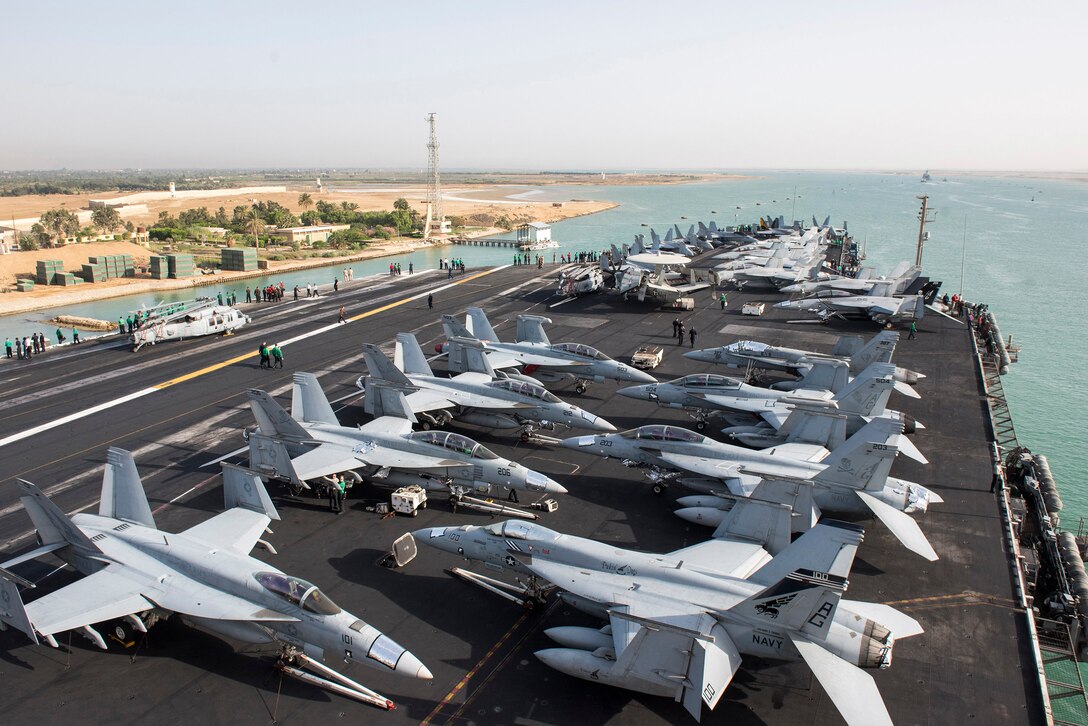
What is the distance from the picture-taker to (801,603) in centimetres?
1471

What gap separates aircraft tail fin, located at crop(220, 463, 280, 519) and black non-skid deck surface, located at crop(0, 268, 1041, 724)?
5.98ft

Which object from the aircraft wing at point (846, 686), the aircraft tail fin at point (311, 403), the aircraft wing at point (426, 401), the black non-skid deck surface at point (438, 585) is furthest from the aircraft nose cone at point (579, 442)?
the aircraft wing at point (846, 686)

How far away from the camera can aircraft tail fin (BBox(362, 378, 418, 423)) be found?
97.0 ft

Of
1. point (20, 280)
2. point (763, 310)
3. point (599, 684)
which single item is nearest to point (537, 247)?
point (763, 310)

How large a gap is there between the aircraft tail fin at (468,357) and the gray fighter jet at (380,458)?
9.94 metres

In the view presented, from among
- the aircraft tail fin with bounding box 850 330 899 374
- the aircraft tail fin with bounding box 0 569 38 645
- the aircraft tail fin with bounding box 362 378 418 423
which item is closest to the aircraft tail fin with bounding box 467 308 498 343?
the aircraft tail fin with bounding box 362 378 418 423

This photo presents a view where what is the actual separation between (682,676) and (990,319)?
181ft

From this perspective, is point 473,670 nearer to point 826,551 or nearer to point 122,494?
point 826,551

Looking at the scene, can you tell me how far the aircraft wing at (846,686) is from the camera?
43.6ft

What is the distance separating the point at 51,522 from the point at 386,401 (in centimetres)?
1362

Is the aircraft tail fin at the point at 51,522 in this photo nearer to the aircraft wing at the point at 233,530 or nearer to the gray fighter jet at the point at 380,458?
the aircraft wing at the point at 233,530

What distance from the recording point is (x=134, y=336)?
4731 cm

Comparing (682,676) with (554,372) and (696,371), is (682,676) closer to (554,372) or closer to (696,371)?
(554,372)

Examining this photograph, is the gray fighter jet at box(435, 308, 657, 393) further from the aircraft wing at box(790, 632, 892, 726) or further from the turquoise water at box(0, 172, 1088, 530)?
the turquoise water at box(0, 172, 1088, 530)
